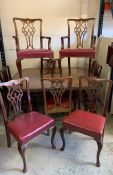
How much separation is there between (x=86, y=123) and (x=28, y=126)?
61 cm

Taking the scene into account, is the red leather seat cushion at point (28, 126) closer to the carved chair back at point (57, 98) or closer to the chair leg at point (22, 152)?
the chair leg at point (22, 152)

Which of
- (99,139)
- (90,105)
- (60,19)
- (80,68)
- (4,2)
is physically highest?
(4,2)

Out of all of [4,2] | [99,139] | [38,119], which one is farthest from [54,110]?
[4,2]

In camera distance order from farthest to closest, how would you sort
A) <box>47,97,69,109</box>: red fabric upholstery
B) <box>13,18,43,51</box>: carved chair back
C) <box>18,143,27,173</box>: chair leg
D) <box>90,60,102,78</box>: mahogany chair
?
<box>13,18,43,51</box>: carved chair back
<box>90,60,102,78</box>: mahogany chair
<box>47,97,69,109</box>: red fabric upholstery
<box>18,143,27,173</box>: chair leg

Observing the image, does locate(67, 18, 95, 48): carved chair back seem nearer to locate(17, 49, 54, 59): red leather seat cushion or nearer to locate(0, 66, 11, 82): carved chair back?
locate(17, 49, 54, 59): red leather seat cushion

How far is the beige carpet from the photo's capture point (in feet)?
6.42

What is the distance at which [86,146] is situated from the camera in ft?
7.55

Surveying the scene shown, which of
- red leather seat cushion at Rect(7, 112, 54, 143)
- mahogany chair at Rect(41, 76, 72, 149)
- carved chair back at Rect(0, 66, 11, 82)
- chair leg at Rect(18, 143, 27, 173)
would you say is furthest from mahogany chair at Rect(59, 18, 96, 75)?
chair leg at Rect(18, 143, 27, 173)

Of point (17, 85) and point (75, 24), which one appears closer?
point (17, 85)

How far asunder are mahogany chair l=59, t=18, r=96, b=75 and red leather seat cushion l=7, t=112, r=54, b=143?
3.80ft

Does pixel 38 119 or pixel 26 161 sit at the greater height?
pixel 38 119

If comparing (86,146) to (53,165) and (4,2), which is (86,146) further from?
(4,2)

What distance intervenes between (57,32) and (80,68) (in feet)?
2.58

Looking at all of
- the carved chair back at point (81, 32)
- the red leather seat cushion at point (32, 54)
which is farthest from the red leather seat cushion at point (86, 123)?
the carved chair back at point (81, 32)
